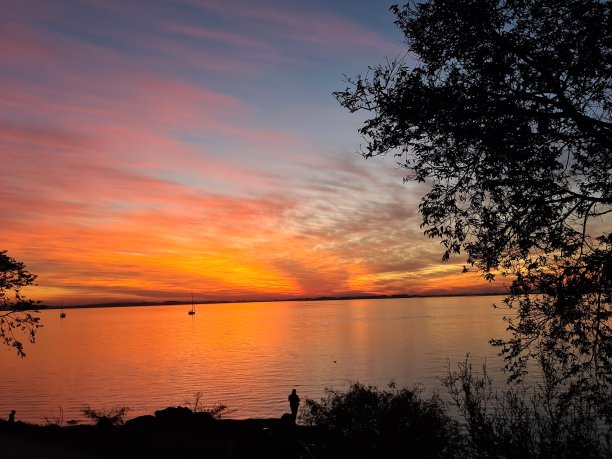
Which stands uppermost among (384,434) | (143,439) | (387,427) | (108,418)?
(387,427)

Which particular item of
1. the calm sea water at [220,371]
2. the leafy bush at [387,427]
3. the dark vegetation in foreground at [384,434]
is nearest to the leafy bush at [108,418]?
the dark vegetation in foreground at [384,434]

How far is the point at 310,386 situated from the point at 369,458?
4209 centimetres

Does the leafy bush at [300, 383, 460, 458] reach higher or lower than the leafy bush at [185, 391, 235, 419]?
higher

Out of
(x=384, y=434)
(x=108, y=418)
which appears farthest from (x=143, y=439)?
(x=108, y=418)

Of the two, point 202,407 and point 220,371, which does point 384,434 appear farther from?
point 220,371

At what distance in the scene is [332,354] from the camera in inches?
3420

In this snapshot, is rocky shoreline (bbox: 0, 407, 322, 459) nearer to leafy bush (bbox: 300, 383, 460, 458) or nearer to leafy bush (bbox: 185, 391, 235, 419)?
leafy bush (bbox: 300, 383, 460, 458)

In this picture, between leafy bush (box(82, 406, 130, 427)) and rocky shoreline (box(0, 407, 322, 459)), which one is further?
leafy bush (box(82, 406, 130, 427))

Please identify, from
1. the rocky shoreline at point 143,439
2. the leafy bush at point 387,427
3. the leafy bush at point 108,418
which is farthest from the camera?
the leafy bush at point 108,418

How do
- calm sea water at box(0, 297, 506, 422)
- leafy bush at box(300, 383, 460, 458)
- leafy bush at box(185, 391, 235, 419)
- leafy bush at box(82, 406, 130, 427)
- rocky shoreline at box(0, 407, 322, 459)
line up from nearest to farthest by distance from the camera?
leafy bush at box(300, 383, 460, 458) < rocky shoreline at box(0, 407, 322, 459) < leafy bush at box(82, 406, 130, 427) < leafy bush at box(185, 391, 235, 419) < calm sea water at box(0, 297, 506, 422)

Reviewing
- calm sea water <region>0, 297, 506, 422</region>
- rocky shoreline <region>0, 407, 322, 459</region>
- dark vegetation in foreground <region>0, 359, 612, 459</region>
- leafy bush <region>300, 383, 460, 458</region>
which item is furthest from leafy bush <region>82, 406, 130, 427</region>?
leafy bush <region>300, 383, 460, 458</region>

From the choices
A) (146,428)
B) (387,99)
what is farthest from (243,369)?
(387,99)

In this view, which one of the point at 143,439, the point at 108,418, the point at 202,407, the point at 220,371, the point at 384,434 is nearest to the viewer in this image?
the point at 384,434

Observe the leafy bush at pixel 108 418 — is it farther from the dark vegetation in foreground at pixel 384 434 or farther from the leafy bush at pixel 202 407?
the leafy bush at pixel 202 407
